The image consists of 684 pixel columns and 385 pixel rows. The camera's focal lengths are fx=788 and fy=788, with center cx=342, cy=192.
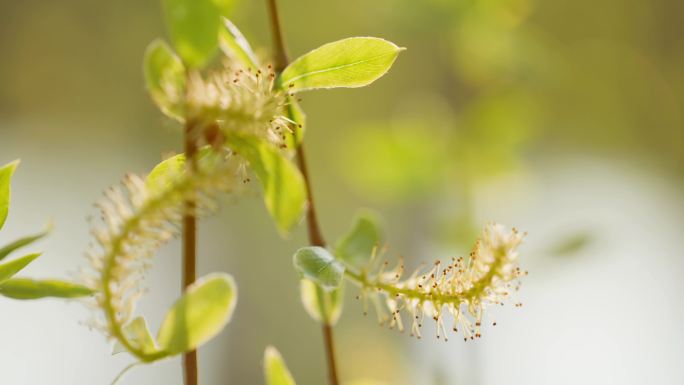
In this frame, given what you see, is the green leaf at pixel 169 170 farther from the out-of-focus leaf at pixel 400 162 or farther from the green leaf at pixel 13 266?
the out-of-focus leaf at pixel 400 162

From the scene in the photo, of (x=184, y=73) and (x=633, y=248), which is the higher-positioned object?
(x=633, y=248)

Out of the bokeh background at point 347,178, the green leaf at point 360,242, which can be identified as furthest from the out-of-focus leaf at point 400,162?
the green leaf at point 360,242

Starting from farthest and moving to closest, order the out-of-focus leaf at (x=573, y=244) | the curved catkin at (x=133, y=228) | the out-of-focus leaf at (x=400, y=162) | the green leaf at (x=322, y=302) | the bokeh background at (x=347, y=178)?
the bokeh background at (x=347, y=178)
the out-of-focus leaf at (x=400, y=162)
the out-of-focus leaf at (x=573, y=244)
the green leaf at (x=322, y=302)
the curved catkin at (x=133, y=228)

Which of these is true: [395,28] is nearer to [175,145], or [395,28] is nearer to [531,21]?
[175,145]

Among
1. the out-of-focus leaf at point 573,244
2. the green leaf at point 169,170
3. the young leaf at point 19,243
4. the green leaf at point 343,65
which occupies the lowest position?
the young leaf at point 19,243

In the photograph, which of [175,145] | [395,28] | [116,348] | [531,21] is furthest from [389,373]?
[531,21]

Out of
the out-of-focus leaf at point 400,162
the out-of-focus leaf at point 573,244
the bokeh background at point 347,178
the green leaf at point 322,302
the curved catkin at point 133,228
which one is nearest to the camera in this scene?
the curved catkin at point 133,228

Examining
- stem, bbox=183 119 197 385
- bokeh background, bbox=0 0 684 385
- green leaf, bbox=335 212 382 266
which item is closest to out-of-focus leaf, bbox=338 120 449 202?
bokeh background, bbox=0 0 684 385
